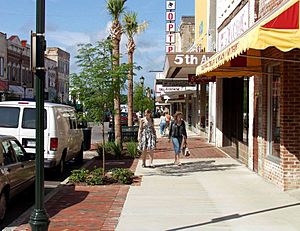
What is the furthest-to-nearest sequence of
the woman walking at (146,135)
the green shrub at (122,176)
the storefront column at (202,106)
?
1. the storefront column at (202,106)
2. the woman walking at (146,135)
3. the green shrub at (122,176)

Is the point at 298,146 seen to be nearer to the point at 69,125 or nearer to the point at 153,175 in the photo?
the point at 153,175

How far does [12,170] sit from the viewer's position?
9.30 meters

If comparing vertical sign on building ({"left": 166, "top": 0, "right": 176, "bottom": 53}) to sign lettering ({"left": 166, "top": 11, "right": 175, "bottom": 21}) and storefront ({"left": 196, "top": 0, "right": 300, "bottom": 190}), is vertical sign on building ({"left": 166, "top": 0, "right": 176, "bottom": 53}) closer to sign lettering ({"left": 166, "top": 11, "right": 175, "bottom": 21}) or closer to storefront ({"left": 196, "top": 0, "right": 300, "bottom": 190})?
sign lettering ({"left": 166, "top": 11, "right": 175, "bottom": 21})

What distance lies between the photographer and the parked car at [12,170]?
8828 millimetres

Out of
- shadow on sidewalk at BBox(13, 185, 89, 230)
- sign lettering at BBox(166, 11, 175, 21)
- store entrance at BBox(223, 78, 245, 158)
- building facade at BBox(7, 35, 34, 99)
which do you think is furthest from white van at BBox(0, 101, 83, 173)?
building facade at BBox(7, 35, 34, 99)

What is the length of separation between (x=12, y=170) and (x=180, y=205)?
9.81ft

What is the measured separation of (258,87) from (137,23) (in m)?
17.9

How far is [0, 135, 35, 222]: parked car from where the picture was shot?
883 centimetres

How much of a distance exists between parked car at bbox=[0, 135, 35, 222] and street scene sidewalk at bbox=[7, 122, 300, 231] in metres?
0.54

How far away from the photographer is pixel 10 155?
9688mm

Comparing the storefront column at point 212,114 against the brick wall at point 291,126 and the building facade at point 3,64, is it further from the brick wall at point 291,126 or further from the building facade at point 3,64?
the building facade at point 3,64

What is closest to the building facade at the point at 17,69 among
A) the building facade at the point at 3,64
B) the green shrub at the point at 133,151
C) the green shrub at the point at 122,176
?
the building facade at the point at 3,64

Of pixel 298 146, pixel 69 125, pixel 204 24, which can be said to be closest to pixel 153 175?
pixel 69 125

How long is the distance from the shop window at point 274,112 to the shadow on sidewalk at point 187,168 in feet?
9.25
